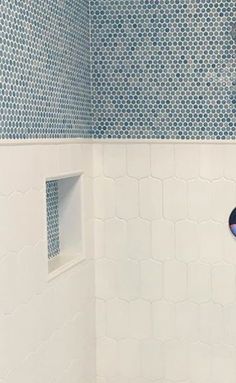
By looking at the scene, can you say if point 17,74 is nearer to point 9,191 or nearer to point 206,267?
point 9,191

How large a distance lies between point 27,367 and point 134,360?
0.56 meters

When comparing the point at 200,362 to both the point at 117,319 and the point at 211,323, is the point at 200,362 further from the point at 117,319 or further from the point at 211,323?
the point at 117,319

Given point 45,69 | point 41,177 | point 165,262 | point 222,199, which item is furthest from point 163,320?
point 45,69

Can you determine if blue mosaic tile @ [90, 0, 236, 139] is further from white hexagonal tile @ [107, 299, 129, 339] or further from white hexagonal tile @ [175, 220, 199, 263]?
white hexagonal tile @ [107, 299, 129, 339]

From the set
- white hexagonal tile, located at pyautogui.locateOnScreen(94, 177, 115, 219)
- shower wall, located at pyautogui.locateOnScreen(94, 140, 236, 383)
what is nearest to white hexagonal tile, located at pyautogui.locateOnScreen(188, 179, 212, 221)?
shower wall, located at pyautogui.locateOnScreen(94, 140, 236, 383)

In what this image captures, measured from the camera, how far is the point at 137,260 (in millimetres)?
1805

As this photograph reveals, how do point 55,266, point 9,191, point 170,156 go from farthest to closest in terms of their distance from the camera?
point 170,156
point 55,266
point 9,191

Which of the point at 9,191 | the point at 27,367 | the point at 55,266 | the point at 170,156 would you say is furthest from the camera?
the point at 170,156

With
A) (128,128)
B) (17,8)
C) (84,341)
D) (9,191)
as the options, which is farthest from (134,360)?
(17,8)

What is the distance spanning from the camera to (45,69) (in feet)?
4.77

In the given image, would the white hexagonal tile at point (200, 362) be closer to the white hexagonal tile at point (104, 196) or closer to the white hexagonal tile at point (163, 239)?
the white hexagonal tile at point (163, 239)

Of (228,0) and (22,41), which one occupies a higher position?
(228,0)

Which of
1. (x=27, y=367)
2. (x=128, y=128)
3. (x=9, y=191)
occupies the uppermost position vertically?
(x=128, y=128)

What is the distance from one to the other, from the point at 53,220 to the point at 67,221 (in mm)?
56
